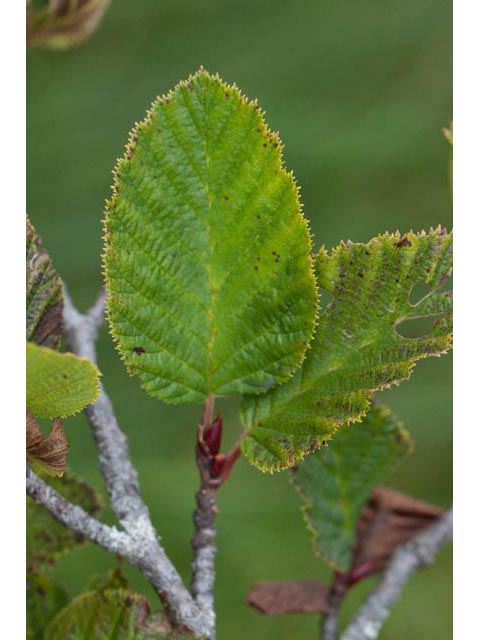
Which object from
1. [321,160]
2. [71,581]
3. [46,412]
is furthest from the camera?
[321,160]

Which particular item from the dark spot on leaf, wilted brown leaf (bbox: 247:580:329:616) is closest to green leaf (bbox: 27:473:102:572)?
wilted brown leaf (bbox: 247:580:329:616)

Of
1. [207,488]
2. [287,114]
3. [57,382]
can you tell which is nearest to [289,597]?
[207,488]

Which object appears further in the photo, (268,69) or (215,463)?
(268,69)

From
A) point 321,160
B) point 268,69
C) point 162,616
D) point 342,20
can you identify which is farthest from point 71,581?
point 342,20

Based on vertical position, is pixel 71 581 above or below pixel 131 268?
below

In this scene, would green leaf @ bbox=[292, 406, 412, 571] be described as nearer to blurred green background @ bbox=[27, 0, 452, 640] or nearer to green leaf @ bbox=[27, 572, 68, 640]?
green leaf @ bbox=[27, 572, 68, 640]
